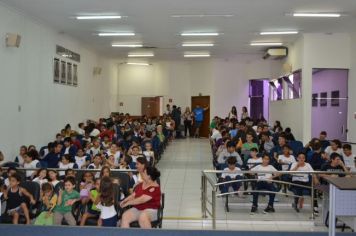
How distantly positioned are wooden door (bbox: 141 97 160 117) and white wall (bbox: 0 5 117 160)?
6971mm

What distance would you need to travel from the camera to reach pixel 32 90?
1159 cm

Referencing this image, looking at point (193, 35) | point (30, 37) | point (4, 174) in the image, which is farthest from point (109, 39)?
point (4, 174)

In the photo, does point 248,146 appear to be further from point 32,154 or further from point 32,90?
point 32,90

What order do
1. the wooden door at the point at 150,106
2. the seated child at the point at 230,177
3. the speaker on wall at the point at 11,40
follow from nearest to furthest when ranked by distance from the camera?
the seated child at the point at 230,177 → the speaker on wall at the point at 11,40 → the wooden door at the point at 150,106

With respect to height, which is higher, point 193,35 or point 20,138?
point 193,35

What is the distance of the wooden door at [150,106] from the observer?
23.5 metres

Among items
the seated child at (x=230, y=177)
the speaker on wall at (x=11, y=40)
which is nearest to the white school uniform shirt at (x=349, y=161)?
the seated child at (x=230, y=177)

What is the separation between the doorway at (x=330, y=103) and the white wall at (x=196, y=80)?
4245 mm

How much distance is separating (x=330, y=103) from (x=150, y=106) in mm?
10992

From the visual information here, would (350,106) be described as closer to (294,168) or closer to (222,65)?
(294,168)

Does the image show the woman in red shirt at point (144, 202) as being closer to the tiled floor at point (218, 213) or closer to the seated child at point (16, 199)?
the tiled floor at point (218, 213)

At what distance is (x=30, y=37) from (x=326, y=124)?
977 cm

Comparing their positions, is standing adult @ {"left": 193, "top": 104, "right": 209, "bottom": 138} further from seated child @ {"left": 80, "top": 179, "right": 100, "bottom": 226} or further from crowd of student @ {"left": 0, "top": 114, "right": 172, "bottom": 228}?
seated child @ {"left": 80, "top": 179, "right": 100, "bottom": 226}

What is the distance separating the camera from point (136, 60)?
22500 mm
